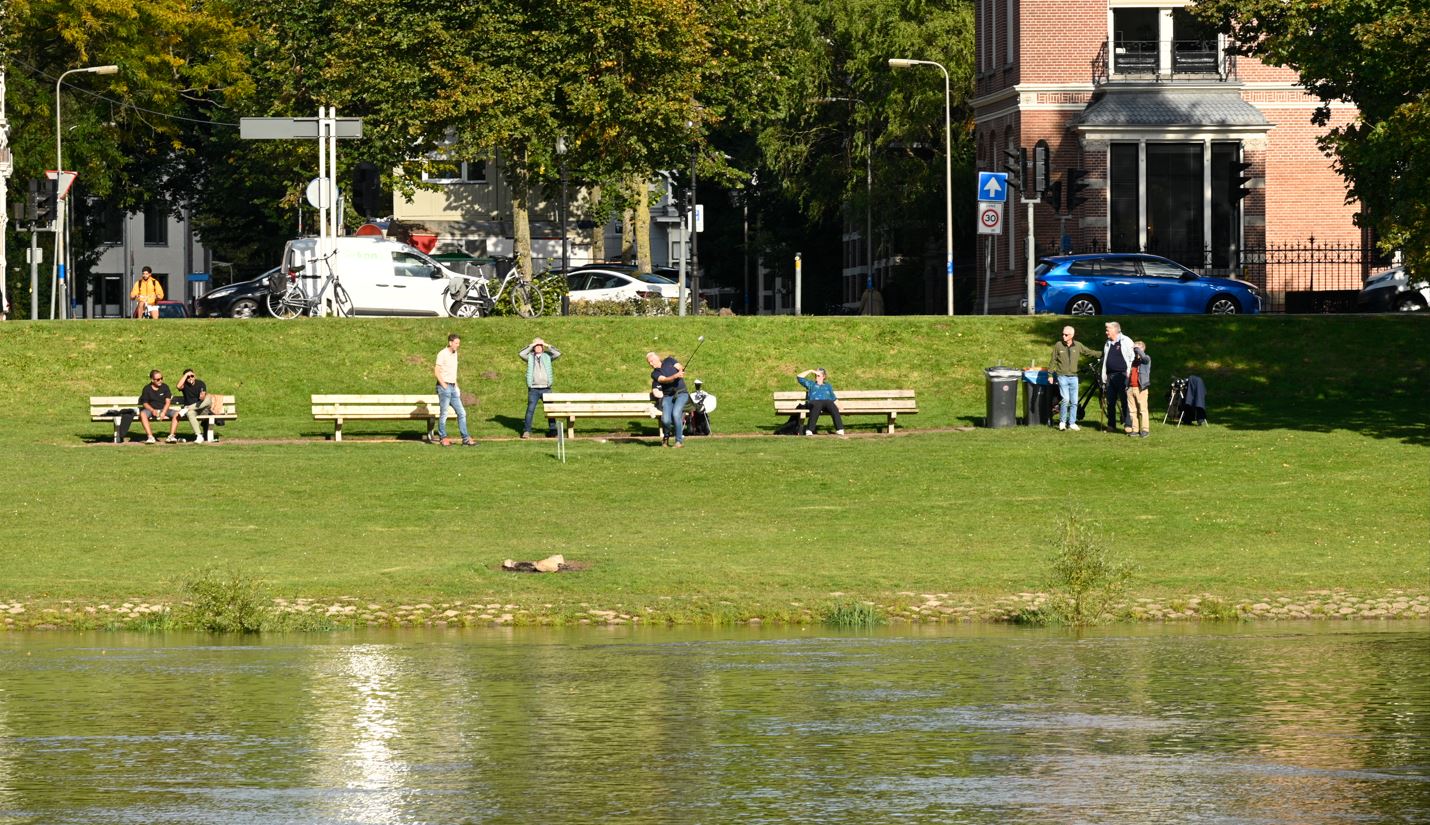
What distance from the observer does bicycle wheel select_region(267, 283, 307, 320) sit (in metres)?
43.4

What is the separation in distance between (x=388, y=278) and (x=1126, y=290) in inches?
596

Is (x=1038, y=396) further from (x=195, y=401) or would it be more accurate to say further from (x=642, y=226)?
(x=642, y=226)

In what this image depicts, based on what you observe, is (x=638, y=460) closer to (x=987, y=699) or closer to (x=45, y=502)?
(x=45, y=502)

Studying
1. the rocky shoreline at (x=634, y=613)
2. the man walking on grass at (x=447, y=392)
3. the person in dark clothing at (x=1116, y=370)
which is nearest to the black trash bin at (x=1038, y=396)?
the person in dark clothing at (x=1116, y=370)

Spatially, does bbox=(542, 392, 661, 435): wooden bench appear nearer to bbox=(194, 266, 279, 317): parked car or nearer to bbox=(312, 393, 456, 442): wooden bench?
bbox=(312, 393, 456, 442): wooden bench

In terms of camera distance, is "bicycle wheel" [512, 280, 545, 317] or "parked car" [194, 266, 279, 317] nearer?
"bicycle wheel" [512, 280, 545, 317]


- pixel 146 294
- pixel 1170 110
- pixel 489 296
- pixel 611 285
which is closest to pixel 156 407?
pixel 489 296

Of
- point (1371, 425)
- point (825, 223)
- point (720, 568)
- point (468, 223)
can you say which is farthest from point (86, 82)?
point (720, 568)

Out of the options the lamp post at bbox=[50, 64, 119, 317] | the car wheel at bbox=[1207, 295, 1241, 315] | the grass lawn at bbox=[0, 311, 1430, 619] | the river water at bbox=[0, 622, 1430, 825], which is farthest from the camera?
the lamp post at bbox=[50, 64, 119, 317]

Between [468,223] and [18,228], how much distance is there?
21447mm

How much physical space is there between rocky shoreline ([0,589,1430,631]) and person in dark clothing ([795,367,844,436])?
44.7 feet

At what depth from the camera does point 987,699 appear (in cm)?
1534

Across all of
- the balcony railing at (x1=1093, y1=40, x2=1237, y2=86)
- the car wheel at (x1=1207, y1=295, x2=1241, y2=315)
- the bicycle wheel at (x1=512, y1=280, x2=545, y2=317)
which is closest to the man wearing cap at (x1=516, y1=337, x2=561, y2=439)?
the bicycle wheel at (x1=512, y1=280, x2=545, y2=317)

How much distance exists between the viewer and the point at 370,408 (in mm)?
34562
